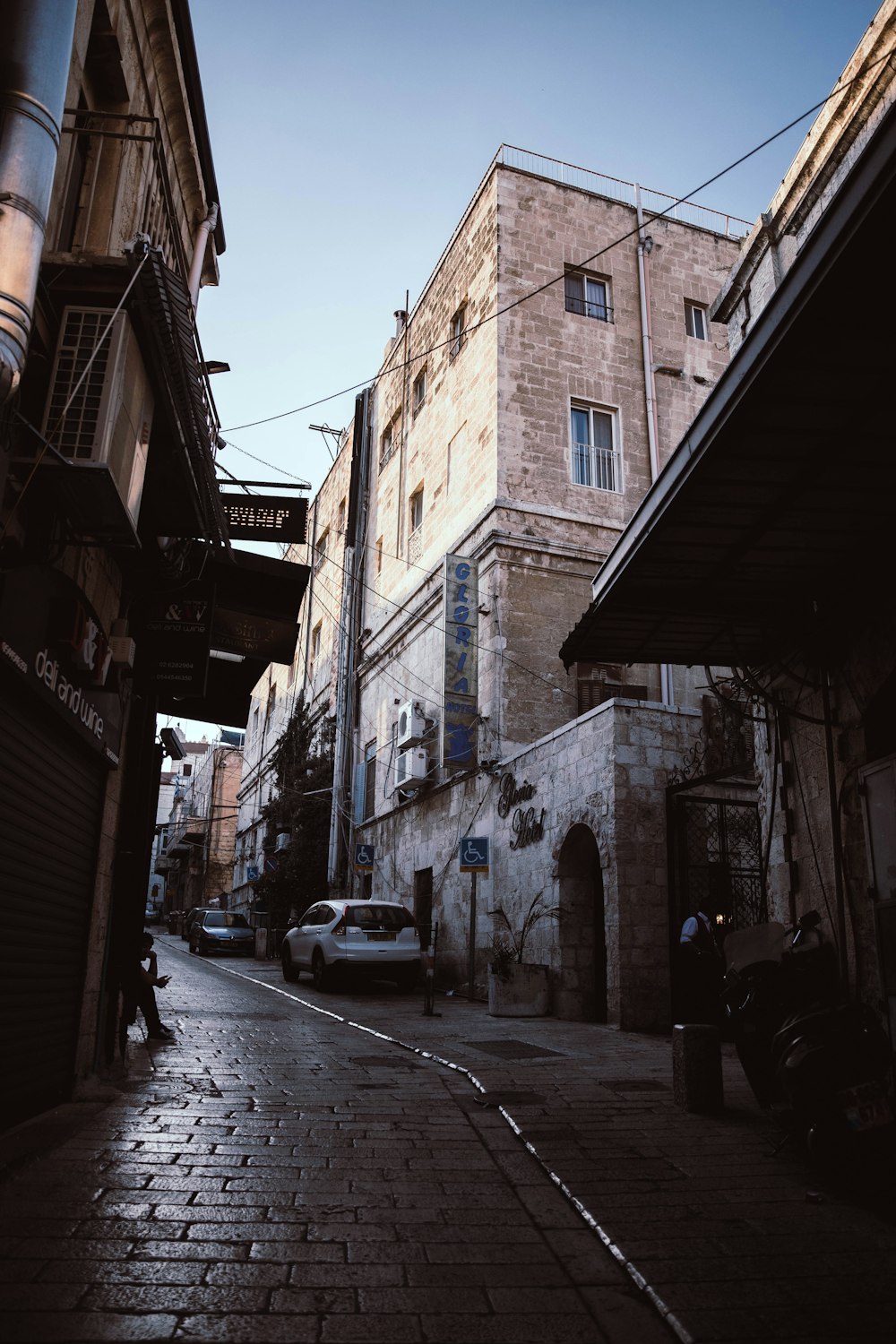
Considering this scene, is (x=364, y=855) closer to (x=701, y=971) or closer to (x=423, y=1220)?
(x=701, y=971)

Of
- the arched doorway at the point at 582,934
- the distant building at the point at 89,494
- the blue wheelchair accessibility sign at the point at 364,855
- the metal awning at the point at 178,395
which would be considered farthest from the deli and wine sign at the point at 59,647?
the blue wheelchair accessibility sign at the point at 364,855

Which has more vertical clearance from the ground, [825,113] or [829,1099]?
[825,113]

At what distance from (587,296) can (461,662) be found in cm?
921

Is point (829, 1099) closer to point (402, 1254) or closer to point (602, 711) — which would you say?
point (402, 1254)

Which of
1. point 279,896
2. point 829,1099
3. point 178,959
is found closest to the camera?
point 829,1099

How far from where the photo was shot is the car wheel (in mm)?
16856

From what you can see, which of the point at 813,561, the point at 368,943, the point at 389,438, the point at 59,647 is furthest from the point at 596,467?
the point at 59,647

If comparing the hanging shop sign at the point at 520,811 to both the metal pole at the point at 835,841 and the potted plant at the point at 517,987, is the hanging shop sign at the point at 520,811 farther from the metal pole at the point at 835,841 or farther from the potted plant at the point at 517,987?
the metal pole at the point at 835,841

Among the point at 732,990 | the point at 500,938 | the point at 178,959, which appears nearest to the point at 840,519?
the point at 732,990

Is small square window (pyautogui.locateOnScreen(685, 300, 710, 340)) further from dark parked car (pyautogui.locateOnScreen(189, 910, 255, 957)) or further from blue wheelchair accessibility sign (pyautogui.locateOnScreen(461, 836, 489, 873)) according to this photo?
dark parked car (pyautogui.locateOnScreen(189, 910, 255, 957))

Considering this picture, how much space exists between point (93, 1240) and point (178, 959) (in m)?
24.0

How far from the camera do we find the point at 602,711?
13.3 metres

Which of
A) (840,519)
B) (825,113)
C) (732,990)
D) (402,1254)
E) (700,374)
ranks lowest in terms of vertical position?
(402,1254)

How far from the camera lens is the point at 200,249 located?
10453 millimetres
